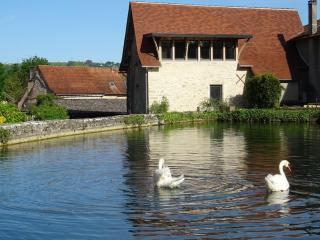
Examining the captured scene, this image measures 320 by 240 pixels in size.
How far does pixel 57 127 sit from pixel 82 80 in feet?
109

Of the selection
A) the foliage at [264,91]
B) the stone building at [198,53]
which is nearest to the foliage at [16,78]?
the stone building at [198,53]

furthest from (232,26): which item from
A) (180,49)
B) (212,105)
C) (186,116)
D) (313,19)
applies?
(186,116)

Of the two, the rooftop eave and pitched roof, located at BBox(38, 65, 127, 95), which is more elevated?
the rooftop eave

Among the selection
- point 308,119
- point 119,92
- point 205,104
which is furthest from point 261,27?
point 119,92

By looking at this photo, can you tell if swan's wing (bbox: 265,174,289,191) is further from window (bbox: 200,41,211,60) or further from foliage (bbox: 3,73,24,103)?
foliage (bbox: 3,73,24,103)

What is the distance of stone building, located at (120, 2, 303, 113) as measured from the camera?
45312 millimetres

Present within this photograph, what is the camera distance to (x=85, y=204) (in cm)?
1352

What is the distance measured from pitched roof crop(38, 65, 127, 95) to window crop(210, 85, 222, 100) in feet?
65.1

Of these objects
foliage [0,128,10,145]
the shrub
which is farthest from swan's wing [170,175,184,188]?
the shrub

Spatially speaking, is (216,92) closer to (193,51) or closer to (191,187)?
(193,51)

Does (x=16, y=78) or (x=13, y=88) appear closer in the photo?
(x=13, y=88)

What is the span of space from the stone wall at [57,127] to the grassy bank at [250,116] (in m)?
3.00

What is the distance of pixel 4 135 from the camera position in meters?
27.7

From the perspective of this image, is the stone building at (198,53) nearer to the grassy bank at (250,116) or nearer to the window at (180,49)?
the window at (180,49)
